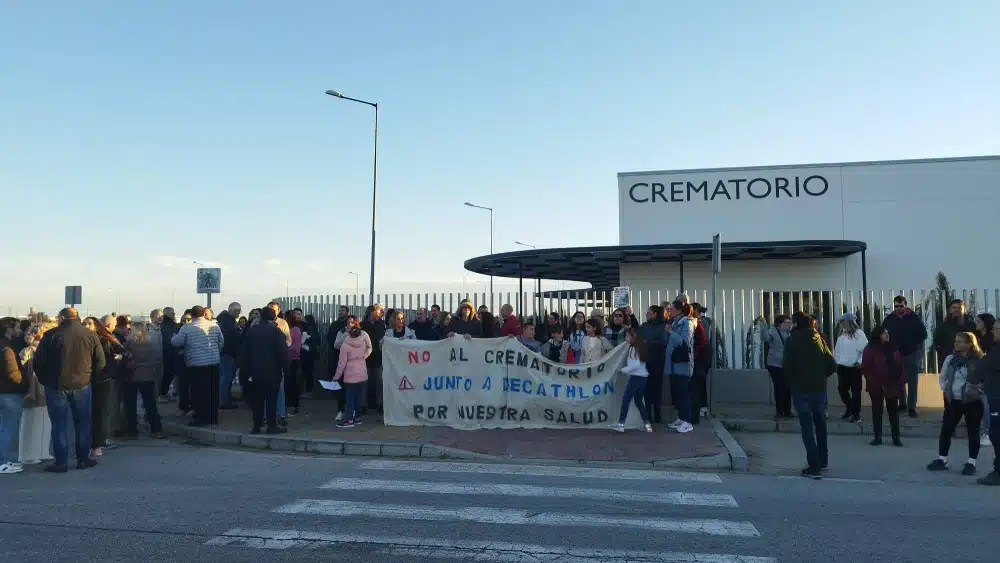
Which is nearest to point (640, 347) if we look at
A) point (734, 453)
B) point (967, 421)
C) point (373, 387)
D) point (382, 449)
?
point (734, 453)

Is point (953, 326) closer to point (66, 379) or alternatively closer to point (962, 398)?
point (962, 398)

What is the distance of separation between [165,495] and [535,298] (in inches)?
411

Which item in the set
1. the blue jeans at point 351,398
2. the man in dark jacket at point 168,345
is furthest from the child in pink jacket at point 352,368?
the man in dark jacket at point 168,345

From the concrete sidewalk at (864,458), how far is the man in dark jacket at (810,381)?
1.50 feet

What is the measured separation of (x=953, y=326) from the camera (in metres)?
11.9

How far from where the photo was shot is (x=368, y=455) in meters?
9.94

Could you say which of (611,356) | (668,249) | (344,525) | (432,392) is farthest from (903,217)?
(344,525)

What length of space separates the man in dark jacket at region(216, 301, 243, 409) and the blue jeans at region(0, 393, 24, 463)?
4637 millimetres

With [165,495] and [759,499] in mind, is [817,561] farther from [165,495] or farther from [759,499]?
[165,495]

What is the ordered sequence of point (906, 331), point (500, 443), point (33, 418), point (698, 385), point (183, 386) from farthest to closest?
point (183, 386) → point (906, 331) → point (698, 385) → point (500, 443) → point (33, 418)

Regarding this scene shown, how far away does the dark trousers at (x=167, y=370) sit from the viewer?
47.1ft

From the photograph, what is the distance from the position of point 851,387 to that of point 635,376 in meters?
4.00

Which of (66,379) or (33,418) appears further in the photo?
(33,418)

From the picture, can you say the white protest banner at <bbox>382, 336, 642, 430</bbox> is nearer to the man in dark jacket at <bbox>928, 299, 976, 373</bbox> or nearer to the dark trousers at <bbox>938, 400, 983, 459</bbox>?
the dark trousers at <bbox>938, 400, 983, 459</bbox>
